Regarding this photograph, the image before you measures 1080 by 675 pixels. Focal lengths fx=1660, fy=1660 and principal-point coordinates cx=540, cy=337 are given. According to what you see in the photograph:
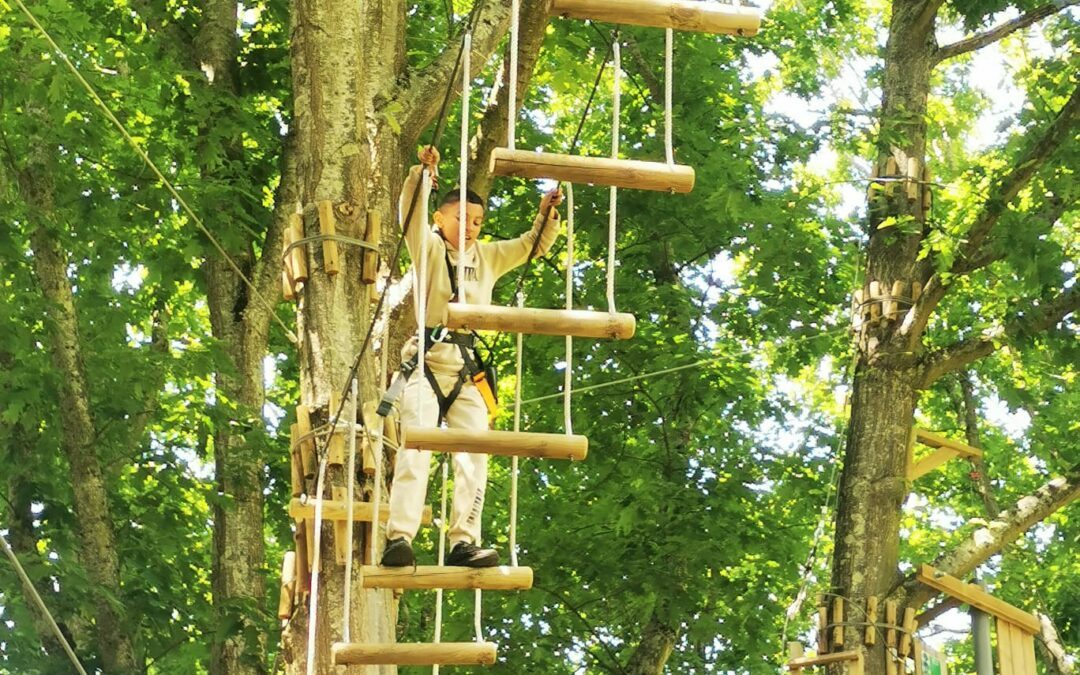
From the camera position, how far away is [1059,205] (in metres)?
10.4

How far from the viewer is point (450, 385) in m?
6.09

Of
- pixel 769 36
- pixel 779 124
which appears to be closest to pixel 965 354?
pixel 779 124

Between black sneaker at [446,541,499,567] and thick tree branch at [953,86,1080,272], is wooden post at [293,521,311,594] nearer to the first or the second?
black sneaker at [446,541,499,567]

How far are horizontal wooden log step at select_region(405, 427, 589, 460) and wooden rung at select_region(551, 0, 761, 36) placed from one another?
128cm

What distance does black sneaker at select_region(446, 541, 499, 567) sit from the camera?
5789 mm

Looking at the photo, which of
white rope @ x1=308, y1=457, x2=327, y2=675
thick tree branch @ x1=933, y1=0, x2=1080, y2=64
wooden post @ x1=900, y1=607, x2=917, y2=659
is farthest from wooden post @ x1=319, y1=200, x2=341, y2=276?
thick tree branch @ x1=933, y1=0, x2=1080, y2=64

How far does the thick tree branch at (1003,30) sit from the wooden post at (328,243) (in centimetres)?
600

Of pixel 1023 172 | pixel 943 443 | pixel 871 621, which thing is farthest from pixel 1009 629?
pixel 1023 172

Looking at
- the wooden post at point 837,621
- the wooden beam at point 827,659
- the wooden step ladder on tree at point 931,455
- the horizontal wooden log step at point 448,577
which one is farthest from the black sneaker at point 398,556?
the wooden step ladder on tree at point 931,455

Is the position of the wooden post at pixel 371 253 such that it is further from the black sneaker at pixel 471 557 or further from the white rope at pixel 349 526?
the black sneaker at pixel 471 557

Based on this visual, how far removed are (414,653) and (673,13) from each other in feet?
7.36

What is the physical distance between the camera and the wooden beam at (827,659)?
32.2 feet

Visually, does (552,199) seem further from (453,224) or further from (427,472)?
(427,472)

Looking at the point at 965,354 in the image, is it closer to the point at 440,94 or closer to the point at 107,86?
the point at 440,94
